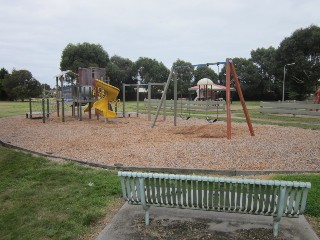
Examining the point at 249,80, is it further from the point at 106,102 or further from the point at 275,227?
the point at 275,227

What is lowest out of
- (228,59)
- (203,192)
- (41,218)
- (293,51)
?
(41,218)

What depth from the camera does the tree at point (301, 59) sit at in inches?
1795

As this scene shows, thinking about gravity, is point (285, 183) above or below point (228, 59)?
below

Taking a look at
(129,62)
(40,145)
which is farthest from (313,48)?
(40,145)

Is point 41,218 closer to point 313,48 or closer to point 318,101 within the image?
point 318,101

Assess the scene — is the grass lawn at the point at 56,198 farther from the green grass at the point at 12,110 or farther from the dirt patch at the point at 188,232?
the green grass at the point at 12,110

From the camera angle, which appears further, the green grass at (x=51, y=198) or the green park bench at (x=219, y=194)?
the green grass at (x=51, y=198)

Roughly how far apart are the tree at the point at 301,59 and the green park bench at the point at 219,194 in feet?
151

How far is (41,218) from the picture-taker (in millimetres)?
4750

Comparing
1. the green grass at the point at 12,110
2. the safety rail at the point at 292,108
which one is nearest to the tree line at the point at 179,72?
the green grass at the point at 12,110

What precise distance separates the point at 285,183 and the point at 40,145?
8.52 m

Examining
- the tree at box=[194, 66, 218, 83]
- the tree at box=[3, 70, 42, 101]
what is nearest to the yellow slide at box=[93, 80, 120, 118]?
the tree at box=[3, 70, 42, 101]

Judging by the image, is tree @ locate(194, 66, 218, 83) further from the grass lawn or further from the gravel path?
the grass lawn

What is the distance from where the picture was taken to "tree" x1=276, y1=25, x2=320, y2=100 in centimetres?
4559
